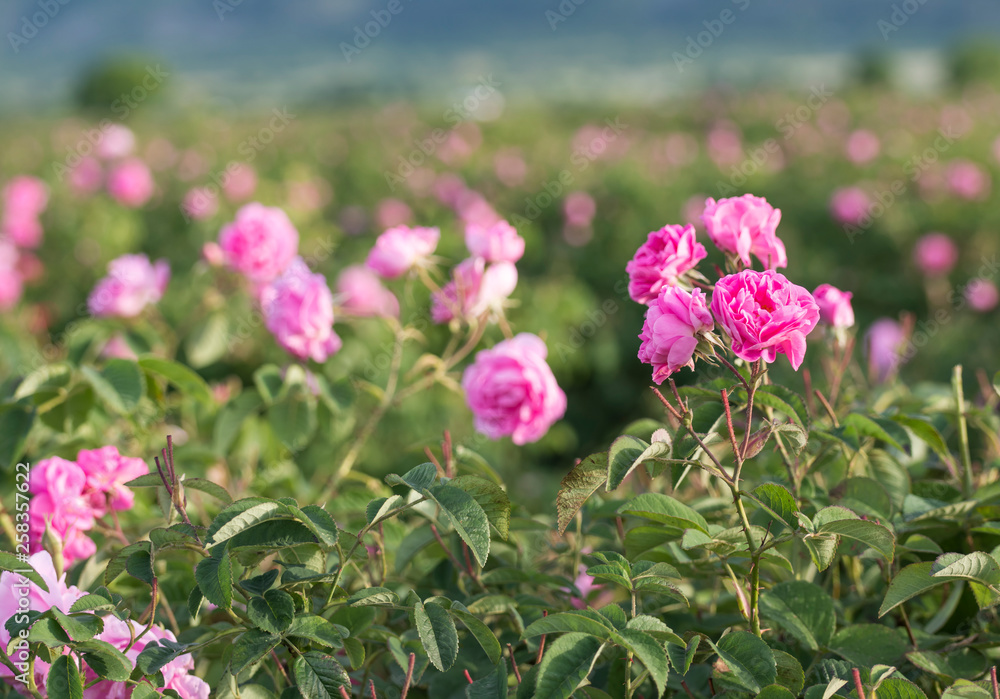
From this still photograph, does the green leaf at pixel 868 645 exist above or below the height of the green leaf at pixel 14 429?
below

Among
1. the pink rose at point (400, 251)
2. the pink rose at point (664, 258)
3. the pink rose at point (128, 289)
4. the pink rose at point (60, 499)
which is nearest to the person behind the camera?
the pink rose at point (664, 258)

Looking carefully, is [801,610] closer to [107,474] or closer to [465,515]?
[465,515]

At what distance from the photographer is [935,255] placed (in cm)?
442

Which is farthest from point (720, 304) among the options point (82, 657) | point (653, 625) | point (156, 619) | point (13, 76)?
point (13, 76)

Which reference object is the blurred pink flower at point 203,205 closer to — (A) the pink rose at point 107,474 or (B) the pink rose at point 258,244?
(B) the pink rose at point 258,244

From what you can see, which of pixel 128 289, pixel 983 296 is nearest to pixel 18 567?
pixel 128 289

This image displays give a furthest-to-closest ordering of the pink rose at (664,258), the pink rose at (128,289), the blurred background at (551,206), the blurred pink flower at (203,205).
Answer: the blurred pink flower at (203,205), the blurred background at (551,206), the pink rose at (128,289), the pink rose at (664,258)

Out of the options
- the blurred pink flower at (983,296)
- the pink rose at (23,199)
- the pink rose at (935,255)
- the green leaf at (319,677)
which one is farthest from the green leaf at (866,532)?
the pink rose at (23,199)

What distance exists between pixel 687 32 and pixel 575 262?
71.7 metres

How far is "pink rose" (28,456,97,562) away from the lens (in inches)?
41.8

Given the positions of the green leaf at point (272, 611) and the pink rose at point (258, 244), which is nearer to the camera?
the green leaf at point (272, 611)

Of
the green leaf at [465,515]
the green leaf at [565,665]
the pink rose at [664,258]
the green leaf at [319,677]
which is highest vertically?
the pink rose at [664,258]

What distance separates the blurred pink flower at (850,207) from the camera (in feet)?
15.6

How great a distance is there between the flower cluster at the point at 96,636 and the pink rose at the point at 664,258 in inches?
25.4
